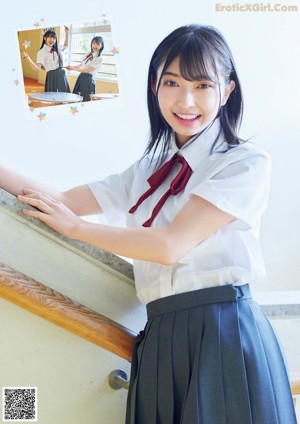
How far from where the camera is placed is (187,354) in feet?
4.20

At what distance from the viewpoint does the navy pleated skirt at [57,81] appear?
5031mm

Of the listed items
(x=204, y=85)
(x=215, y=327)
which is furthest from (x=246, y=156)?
(x=215, y=327)

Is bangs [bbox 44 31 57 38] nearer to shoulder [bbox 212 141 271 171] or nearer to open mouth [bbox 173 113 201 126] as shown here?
open mouth [bbox 173 113 201 126]

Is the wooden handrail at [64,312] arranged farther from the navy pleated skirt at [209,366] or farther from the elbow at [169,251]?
the elbow at [169,251]

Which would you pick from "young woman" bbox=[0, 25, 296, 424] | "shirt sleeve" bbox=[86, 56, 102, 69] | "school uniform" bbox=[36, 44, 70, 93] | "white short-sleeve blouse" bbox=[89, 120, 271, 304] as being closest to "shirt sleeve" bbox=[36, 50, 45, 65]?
"school uniform" bbox=[36, 44, 70, 93]

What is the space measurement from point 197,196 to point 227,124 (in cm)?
27

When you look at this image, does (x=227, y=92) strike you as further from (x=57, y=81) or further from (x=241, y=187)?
(x=57, y=81)

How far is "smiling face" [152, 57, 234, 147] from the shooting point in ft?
4.67

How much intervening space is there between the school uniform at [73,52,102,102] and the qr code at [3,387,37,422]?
3799mm

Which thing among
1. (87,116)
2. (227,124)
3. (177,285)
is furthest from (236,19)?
(177,285)

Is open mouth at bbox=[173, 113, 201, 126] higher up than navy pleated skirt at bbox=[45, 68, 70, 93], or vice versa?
navy pleated skirt at bbox=[45, 68, 70, 93]

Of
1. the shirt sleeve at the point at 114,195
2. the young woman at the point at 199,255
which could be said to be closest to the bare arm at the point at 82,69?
the shirt sleeve at the point at 114,195

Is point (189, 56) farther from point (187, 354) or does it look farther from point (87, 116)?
point (87, 116)

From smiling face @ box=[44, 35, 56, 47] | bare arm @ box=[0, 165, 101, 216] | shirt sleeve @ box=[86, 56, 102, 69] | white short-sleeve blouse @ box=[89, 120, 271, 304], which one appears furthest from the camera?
shirt sleeve @ box=[86, 56, 102, 69]
